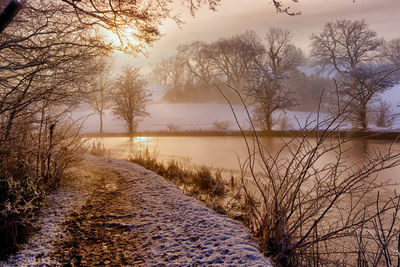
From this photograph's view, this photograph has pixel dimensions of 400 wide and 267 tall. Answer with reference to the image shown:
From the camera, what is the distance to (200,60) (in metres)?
42.5

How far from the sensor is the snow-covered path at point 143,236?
8.95 ft

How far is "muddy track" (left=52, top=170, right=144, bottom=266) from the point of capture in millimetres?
2820

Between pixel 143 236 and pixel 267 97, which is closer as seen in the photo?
pixel 143 236

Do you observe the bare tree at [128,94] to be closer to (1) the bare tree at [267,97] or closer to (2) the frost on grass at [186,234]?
(1) the bare tree at [267,97]

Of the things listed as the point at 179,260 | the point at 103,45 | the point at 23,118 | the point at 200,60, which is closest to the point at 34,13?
the point at 103,45

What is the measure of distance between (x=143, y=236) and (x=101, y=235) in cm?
55

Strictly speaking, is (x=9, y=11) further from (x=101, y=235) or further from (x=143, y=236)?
(x=143, y=236)

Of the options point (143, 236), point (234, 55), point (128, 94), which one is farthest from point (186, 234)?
point (234, 55)

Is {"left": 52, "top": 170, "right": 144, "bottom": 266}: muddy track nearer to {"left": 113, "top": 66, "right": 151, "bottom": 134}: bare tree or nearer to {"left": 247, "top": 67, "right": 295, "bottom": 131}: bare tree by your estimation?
{"left": 247, "top": 67, "right": 295, "bottom": 131}: bare tree

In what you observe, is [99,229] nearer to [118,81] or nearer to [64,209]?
[64,209]

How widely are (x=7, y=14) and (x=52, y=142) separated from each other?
2765 millimetres

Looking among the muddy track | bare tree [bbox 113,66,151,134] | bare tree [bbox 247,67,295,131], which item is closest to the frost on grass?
the muddy track

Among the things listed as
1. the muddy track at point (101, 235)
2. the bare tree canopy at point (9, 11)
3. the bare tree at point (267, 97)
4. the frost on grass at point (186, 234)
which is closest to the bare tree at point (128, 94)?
the bare tree at point (267, 97)

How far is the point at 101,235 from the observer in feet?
11.0
